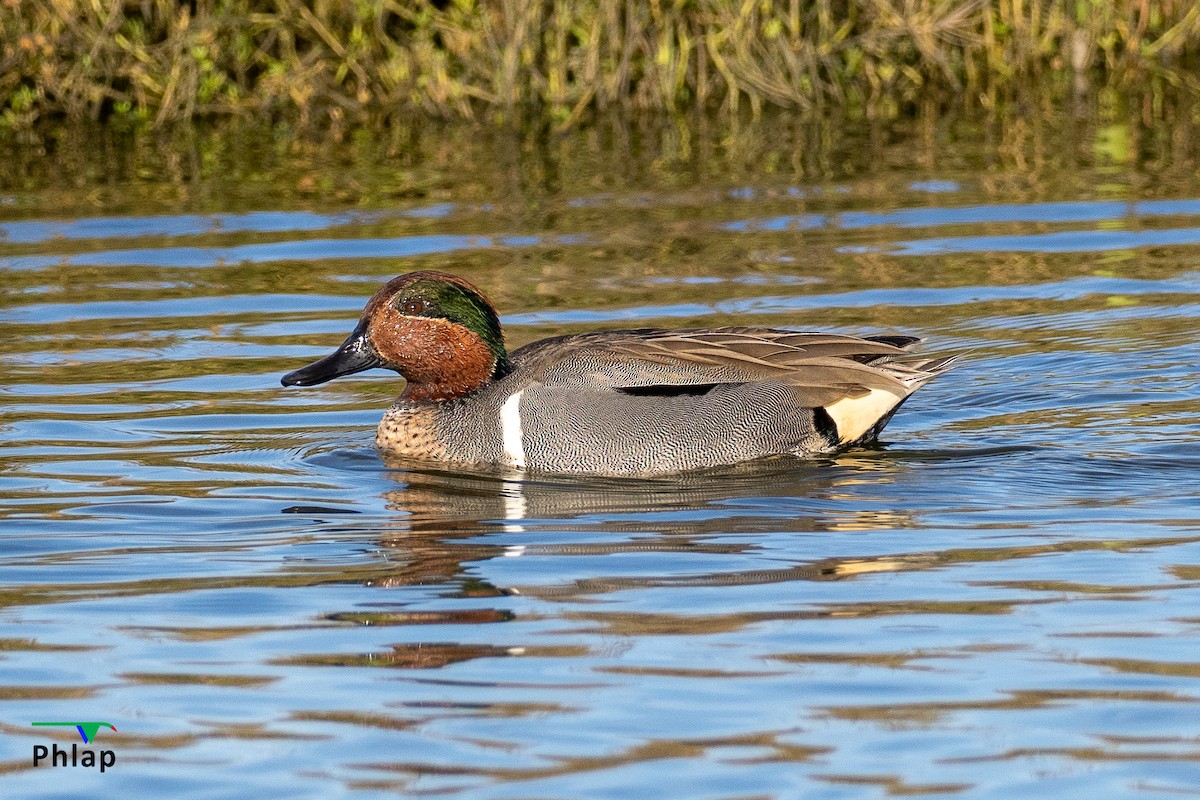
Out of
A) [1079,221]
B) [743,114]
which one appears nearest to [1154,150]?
[1079,221]

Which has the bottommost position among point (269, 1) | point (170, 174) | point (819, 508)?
point (819, 508)

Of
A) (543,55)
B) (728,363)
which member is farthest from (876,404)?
(543,55)

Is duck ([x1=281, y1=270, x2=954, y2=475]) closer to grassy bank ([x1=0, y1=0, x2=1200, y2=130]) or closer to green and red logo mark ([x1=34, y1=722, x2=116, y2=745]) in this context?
green and red logo mark ([x1=34, y1=722, x2=116, y2=745])

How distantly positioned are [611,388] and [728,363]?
459 mm

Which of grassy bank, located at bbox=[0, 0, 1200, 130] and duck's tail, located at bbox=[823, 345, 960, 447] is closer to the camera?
duck's tail, located at bbox=[823, 345, 960, 447]

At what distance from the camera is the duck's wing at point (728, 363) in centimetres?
700

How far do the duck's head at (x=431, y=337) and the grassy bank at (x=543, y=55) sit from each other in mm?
6518

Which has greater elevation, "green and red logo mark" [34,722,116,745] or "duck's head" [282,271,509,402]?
"duck's head" [282,271,509,402]

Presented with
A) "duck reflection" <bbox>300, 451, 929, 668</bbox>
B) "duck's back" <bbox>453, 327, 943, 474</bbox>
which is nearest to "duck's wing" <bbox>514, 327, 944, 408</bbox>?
"duck's back" <bbox>453, 327, 943, 474</bbox>

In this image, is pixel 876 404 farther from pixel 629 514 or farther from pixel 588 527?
pixel 588 527

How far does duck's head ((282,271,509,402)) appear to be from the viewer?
738 centimetres

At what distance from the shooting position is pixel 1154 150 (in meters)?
12.4

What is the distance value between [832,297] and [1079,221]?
2.11 m

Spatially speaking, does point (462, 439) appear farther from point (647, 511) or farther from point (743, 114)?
point (743, 114)
